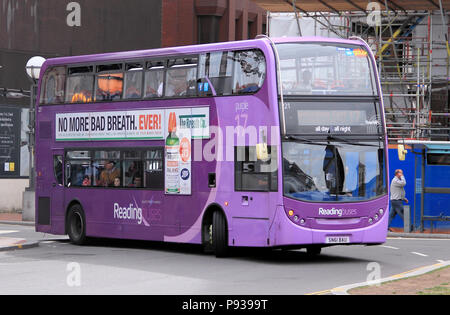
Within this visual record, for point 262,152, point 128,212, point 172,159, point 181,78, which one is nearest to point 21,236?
point 128,212

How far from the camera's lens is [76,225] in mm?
23938

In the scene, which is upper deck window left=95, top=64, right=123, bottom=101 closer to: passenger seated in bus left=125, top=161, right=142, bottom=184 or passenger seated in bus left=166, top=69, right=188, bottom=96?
passenger seated in bus left=125, top=161, right=142, bottom=184

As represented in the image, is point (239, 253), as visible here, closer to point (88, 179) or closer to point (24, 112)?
point (88, 179)

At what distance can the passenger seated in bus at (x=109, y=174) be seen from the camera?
22609 mm

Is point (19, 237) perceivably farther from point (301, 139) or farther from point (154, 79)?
point (301, 139)

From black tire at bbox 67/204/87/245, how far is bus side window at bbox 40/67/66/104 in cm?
263

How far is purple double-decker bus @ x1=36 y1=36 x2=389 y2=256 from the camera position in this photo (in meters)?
18.4

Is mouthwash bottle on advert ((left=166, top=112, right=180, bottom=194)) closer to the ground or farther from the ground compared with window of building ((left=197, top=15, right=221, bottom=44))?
closer to the ground

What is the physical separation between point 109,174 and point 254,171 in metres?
5.06

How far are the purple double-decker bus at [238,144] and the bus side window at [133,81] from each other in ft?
0.09

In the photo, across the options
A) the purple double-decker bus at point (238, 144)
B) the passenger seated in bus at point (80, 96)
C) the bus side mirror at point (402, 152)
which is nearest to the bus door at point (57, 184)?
the purple double-decker bus at point (238, 144)

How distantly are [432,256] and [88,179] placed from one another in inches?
319

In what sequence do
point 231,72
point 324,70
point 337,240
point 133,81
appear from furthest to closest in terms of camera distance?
point 133,81 < point 231,72 < point 324,70 < point 337,240

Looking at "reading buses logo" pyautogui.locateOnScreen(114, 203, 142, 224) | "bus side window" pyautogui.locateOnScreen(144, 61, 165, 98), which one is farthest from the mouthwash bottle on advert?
"reading buses logo" pyautogui.locateOnScreen(114, 203, 142, 224)
